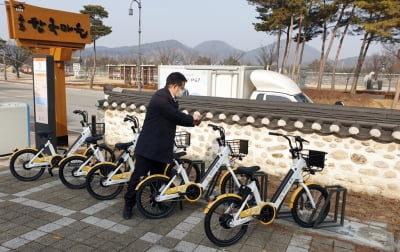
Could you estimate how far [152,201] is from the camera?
4273 millimetres

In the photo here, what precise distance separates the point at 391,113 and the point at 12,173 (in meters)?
6.30

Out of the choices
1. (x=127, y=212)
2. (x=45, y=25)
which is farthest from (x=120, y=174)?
(x=45, y=25)

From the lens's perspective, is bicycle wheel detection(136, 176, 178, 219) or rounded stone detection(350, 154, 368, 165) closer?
bicycle wheel detection(136, 176, 178, 219)

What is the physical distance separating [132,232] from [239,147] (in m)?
1.71

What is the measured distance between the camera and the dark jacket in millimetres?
3912

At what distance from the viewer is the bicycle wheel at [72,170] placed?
519 centimetres

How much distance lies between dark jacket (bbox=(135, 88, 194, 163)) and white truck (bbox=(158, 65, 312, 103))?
5313 mm

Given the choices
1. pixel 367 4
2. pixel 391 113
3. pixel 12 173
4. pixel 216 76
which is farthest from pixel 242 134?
pixel 367 4

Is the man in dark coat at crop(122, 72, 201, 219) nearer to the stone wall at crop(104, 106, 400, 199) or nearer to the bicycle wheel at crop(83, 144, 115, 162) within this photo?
the bicycle wheel at crop(83, 144, 115, 162)

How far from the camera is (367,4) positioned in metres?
20.3

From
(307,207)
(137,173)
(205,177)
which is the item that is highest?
(137,173)

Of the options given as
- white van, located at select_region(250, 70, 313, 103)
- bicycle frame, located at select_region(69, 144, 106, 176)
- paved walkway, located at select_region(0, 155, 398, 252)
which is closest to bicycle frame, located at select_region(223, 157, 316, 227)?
paved walkway, located at select_region(0, 155, 398, 252)

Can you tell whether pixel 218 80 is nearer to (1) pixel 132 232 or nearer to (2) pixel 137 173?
(2) pixel 137 173

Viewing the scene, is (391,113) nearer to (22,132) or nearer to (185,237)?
(185,237)
